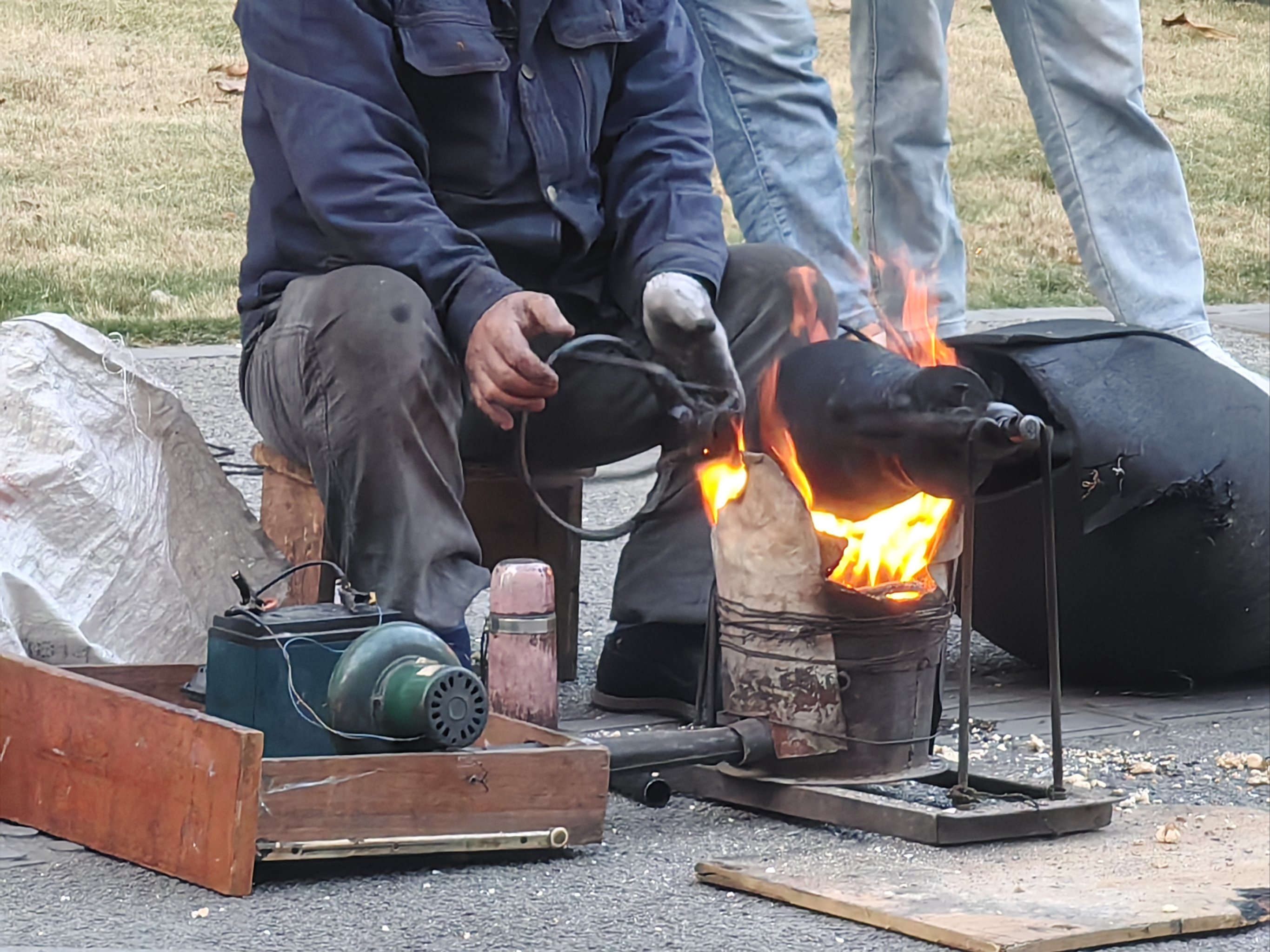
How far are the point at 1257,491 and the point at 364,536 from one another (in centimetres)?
149

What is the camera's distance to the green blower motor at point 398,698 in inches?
102

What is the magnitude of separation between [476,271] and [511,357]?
0.68 feet

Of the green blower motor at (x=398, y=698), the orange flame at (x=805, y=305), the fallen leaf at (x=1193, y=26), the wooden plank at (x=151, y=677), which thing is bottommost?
the wooden plank at (x=151, y=677)

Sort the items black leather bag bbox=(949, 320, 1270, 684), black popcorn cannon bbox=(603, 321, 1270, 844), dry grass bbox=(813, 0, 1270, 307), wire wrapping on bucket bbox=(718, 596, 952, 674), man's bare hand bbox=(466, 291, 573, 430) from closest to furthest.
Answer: black popcorn cannon bbox=(603, 321, 1270, 844), wire wrapping on bucket bbox=(718, 596, 952, 674), man's bare hand bbox=(466, 291, 573, 430), black leather bag bbox=(949, 320, 1270, 684), dry grass bbox=(813, 0, 1270, 307)

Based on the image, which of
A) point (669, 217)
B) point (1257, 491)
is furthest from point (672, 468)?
point (1257, 491)

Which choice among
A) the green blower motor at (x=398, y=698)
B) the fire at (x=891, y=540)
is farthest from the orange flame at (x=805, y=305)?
the green blower motor at (x=398, y=698)

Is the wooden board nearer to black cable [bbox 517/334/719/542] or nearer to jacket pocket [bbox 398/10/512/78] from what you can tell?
black cable [bbox 517/334/719/542]

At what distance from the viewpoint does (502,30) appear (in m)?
3.38

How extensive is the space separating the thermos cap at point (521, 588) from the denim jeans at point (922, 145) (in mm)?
1500

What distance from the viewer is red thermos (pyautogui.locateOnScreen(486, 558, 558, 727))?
10.0ft

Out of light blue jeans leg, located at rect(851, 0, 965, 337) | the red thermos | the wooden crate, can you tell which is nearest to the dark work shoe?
the red thermos

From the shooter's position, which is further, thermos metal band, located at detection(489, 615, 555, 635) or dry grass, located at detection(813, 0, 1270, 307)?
dry grass, located at detection(813, 0, 1270, 307)

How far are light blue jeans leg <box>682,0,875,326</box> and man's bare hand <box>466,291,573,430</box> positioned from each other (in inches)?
58.6

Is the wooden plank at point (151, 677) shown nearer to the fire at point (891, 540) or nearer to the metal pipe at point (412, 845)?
the metal pipe at point (412, 845)
